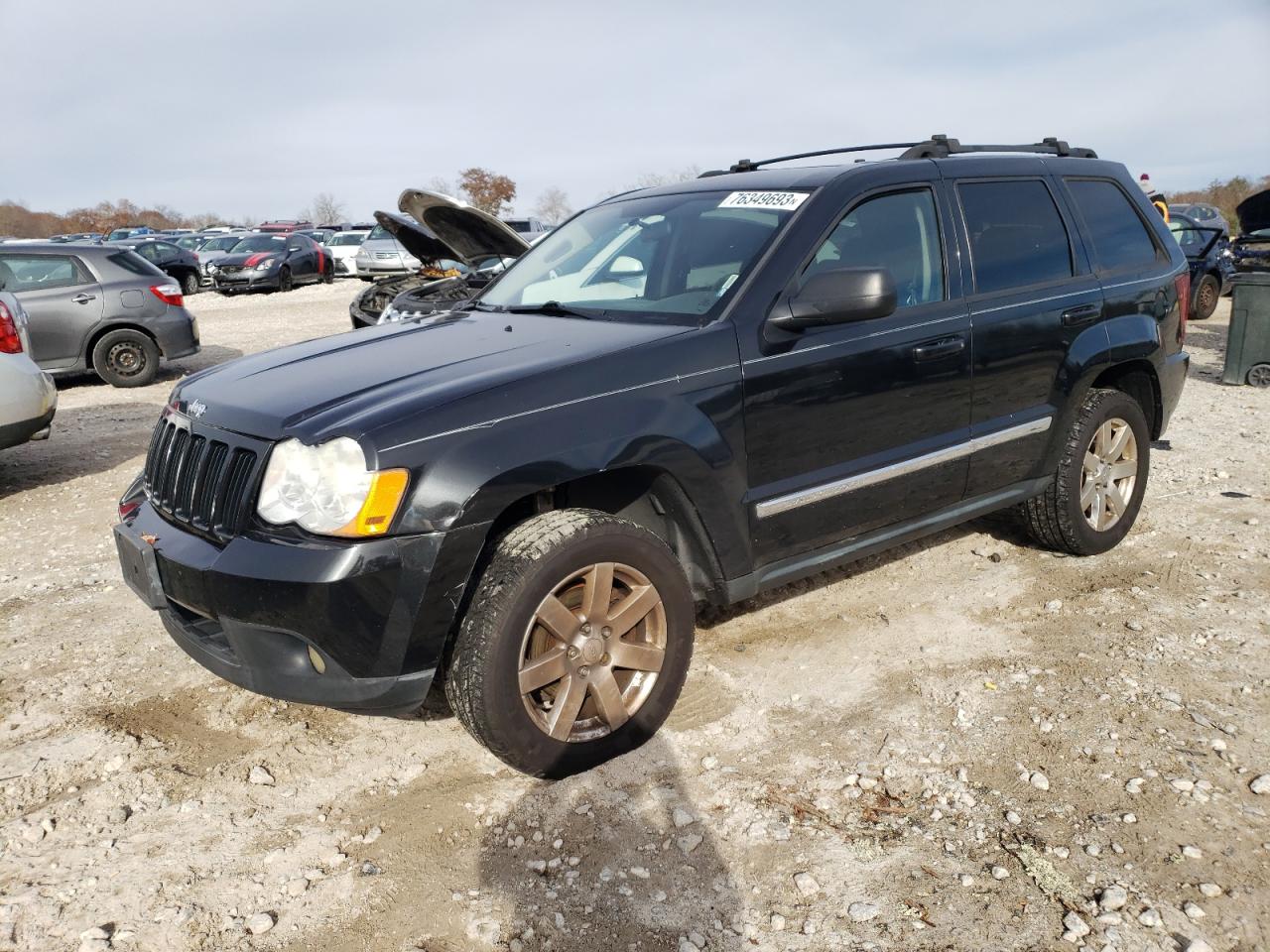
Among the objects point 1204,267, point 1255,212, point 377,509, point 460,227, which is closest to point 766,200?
point 377,509

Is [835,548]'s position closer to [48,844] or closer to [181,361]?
[48,844]

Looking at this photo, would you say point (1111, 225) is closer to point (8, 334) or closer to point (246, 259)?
point (8, 334)

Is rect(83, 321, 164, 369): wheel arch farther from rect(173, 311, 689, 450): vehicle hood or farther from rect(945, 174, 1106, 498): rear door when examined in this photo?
rect(945, 174, 1106, 498): rear door

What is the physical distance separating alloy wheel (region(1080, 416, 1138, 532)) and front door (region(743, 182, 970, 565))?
990 mm

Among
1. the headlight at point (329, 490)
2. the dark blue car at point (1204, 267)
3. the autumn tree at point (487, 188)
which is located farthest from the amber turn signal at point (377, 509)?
the autumn tree at point (487, 188)

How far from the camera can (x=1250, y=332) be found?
31.0 feet

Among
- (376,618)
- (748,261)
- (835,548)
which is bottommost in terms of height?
(835,548)

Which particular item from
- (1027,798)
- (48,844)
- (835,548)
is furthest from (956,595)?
(48,844)

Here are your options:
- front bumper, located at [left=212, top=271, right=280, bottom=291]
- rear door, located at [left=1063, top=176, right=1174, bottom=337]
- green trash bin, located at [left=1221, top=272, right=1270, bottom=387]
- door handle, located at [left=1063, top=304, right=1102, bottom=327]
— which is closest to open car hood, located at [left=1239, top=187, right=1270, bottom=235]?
green trash bin, located at [left=1221, top=272, right=1270, bottom=387]

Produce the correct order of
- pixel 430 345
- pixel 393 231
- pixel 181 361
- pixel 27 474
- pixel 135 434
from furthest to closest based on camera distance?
pixel 181 361
pixel 393 231
pixel 135 434
pixel 27 474
pixel 430 345

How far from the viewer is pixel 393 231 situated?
9344mm

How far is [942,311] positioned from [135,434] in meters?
7.06

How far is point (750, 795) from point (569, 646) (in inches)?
27.8

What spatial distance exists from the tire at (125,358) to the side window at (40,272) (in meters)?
0.66
